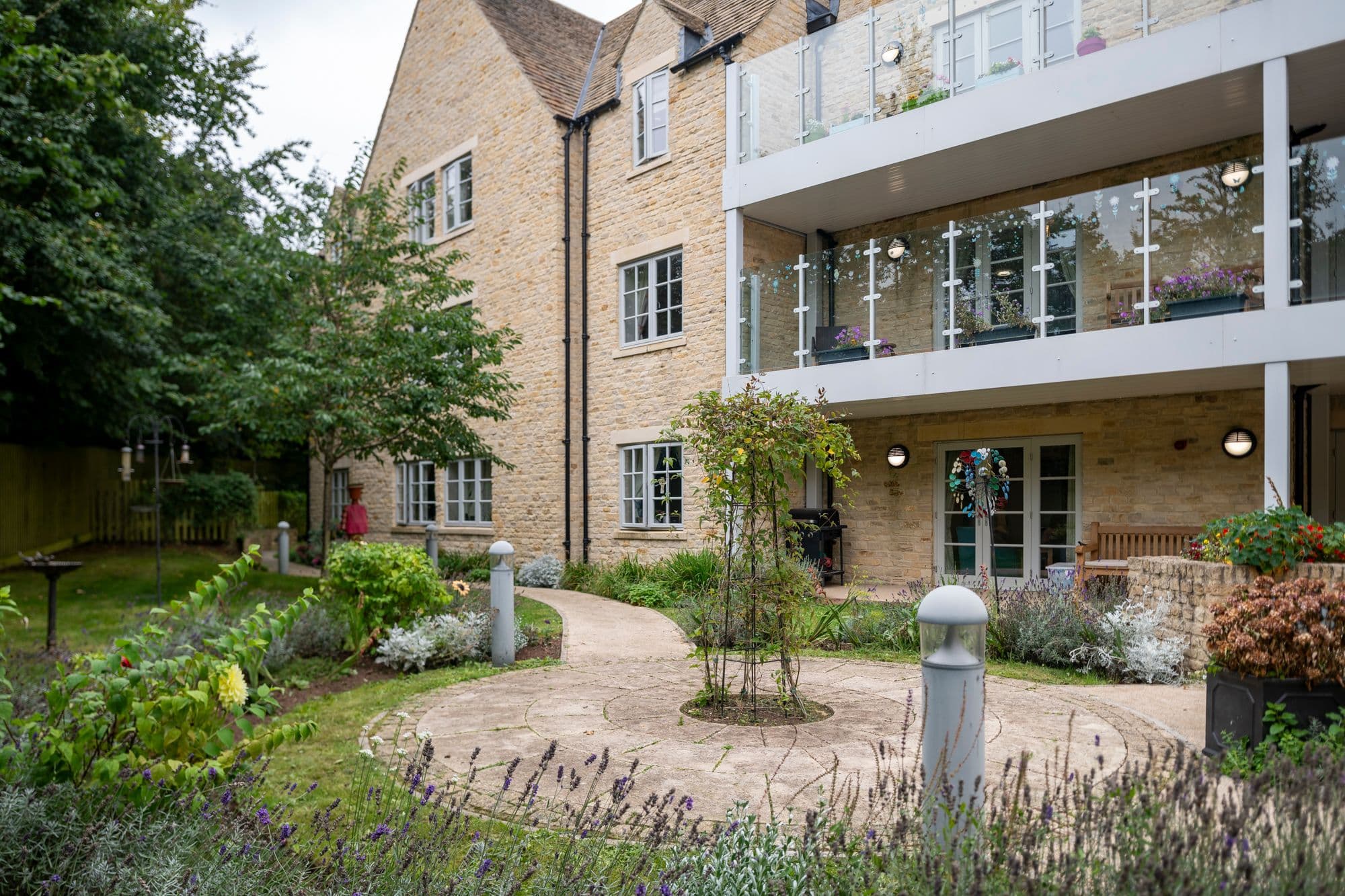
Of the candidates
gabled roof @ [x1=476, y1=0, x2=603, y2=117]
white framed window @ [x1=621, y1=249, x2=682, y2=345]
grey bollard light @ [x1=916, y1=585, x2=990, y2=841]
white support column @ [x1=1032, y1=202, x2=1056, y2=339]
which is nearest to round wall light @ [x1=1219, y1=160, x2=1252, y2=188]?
white support column @ [x1=1032, y1=202, x2=1056, y2=339]

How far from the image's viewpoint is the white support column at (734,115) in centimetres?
1338

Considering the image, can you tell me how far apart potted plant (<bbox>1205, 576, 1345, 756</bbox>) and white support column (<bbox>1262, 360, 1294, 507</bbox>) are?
4266 millimetres

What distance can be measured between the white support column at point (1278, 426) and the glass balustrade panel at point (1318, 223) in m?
0.81

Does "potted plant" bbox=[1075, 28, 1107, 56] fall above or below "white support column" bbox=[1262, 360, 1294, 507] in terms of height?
above

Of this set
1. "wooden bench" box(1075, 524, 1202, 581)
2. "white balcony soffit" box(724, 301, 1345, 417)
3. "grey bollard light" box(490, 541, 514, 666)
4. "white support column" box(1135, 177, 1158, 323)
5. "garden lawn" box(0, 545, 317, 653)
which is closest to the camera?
"grey bollard light" box(490, 541, 514, 666)

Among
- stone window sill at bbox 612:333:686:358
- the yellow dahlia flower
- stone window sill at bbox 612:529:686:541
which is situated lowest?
stone window sill at bbox 612:529:686:541

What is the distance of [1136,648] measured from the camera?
7.54 metres

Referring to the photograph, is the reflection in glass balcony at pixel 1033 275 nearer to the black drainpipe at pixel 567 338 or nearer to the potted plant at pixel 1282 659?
the black drainpipe at pixel 567 338

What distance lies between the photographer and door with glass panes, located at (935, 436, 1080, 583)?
1231 centimetres

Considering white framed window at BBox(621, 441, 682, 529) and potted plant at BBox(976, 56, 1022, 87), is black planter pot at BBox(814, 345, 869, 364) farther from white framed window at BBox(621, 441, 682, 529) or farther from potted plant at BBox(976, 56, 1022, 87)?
potted plant at BBox(976, 56, 1022, 87)

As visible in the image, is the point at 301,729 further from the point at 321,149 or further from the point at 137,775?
the point at 321,149

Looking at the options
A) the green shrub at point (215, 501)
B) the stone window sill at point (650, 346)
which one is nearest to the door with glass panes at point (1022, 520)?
the stone window sill at point (650, 346)

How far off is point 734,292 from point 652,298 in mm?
2277

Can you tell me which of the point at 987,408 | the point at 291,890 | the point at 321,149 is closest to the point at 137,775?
the point at 291,890
